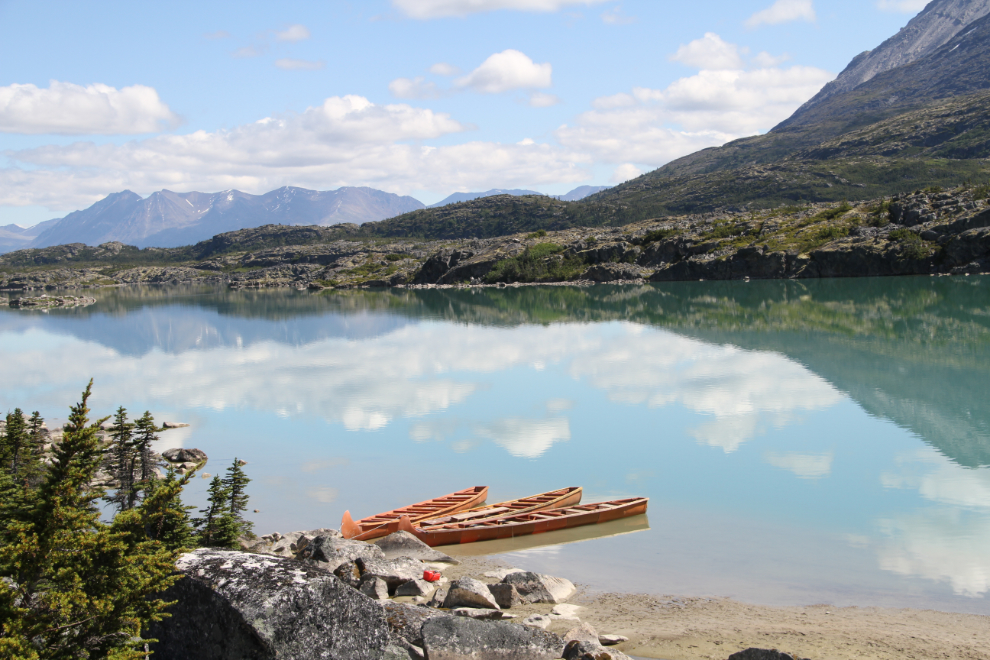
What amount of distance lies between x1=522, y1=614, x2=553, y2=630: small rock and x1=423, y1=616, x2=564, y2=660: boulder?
1721 millimetres

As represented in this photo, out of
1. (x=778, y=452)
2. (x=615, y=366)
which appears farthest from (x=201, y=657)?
(x=615, y=366)

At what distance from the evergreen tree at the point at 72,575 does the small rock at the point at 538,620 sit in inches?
287

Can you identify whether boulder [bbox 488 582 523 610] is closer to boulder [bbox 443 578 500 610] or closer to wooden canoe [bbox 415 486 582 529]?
boulder [bbox 443 578 500 610]

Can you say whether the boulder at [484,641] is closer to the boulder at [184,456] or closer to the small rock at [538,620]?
the small rock at [538,620]

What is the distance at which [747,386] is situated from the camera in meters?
38.5

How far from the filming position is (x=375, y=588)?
14.4 metres

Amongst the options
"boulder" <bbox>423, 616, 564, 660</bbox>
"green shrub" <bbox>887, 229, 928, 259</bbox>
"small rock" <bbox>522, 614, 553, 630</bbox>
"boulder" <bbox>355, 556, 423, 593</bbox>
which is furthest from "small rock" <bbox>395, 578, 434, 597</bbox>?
"green shrub" <bbox>887, 229, 928, 259</bbox>

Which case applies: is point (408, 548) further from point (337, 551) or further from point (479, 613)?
point (479, 613)

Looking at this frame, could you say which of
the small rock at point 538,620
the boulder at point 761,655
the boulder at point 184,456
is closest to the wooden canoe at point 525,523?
the small rock at point 538,620

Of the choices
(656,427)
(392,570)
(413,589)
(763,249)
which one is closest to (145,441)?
(392,570)

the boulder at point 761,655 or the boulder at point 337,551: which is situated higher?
the boulder at point 761,655

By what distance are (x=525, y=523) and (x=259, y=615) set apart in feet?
36.5

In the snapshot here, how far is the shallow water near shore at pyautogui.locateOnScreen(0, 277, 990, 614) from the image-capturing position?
58.2 ft

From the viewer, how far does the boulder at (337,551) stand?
16.2m
